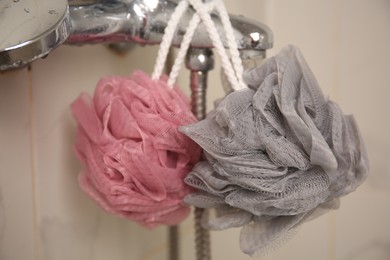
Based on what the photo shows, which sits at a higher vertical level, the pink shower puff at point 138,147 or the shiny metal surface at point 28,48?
the shiny metal surface at point 28,48

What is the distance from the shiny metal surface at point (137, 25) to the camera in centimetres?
34

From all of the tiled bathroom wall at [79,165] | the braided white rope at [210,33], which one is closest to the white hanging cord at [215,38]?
the braided white rope at [210,33]

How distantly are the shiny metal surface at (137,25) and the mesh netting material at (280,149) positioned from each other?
4 centimetres

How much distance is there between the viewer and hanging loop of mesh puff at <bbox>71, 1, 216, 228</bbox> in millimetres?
344

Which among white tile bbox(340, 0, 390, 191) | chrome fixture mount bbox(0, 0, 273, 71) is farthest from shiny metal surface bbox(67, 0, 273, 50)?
white tile bbox(340, 0, 390, 191)

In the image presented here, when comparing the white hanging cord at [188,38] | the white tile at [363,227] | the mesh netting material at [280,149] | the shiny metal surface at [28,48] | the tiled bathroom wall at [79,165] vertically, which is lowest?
the white tile at [363,227]

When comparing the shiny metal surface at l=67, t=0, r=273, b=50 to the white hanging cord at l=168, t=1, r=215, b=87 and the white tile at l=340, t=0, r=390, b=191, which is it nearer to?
the white hanging cord at l=168, t=1, r=215, b=87

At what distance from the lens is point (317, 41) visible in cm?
67

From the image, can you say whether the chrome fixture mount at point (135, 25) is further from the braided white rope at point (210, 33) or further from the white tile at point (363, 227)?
the white tile at point (363, 227)

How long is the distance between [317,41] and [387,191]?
0.23 metres

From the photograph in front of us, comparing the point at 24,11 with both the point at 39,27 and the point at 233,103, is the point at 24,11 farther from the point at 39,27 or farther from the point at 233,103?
the point at 233,103

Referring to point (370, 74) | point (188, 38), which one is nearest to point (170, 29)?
point (188, 38)

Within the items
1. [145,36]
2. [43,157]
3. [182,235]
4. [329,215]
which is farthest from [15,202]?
[329,215]

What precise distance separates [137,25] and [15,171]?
15 cm
